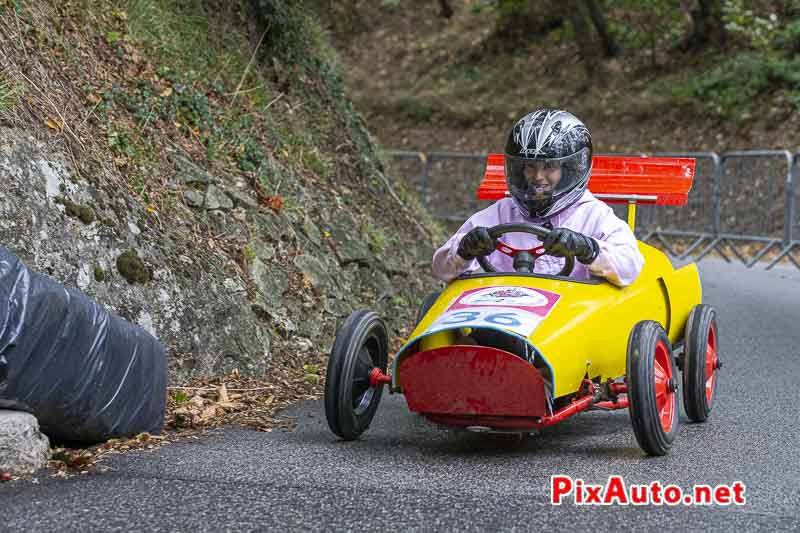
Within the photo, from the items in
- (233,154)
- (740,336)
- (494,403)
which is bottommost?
(740,336)

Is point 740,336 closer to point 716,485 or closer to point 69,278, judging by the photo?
point 716,485

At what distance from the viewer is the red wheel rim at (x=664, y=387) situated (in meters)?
5.30

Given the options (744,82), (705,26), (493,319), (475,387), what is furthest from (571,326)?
(705,26)

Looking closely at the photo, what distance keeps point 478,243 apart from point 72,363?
2.04 meters

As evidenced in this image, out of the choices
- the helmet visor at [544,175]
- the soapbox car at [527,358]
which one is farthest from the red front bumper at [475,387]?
the helmet visor at [544,175]

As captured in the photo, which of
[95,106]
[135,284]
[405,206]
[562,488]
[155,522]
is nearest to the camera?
[155,522]

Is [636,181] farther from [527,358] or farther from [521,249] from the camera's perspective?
[527,358]

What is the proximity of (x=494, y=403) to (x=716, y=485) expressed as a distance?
1.00 metres

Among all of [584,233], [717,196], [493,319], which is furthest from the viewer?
[717,196]

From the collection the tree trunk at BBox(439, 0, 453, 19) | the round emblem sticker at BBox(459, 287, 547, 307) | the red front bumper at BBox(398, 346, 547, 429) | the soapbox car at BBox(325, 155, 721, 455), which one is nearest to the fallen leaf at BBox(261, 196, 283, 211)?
the soapbox car at BBox(325, 155, 721, 455)

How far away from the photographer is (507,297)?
17.1 ft

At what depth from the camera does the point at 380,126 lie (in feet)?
96.5

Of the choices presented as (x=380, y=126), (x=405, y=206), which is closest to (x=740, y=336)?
(x=405, y=206)

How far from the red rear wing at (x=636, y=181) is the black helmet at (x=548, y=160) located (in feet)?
4.27
